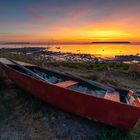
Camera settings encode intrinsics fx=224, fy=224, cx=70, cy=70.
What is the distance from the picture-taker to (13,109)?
6551mm

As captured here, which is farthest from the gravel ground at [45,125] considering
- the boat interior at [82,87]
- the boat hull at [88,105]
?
the boat interior at [82,87]

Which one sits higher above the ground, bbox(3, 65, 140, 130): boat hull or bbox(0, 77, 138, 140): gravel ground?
bbox(3, 65, 140, 130): boat hull

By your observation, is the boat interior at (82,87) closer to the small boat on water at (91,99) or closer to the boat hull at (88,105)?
the small boat on water at (91,99)

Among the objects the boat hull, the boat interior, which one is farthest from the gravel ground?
the boat interior

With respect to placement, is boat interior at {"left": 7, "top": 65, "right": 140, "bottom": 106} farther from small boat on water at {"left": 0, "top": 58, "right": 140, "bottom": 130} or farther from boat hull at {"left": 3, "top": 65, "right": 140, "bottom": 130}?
boat hull at {"left": 3, "top": 65, "right": 140, "bottom": 130}

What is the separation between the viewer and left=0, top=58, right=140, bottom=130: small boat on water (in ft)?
16.1

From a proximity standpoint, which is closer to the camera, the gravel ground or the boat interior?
the gravel ground

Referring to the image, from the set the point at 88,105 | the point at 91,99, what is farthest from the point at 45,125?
the point at 91,99

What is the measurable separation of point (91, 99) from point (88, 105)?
0.20 meters

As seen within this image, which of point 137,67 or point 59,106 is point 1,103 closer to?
point 59,106

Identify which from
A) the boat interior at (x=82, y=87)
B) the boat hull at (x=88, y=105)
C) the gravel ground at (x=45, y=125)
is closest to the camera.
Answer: the boat hull at (x=88, y=105)

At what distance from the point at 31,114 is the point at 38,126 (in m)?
0.60

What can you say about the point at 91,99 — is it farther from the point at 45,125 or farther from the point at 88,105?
the point at 45,125

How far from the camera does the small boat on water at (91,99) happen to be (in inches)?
194
